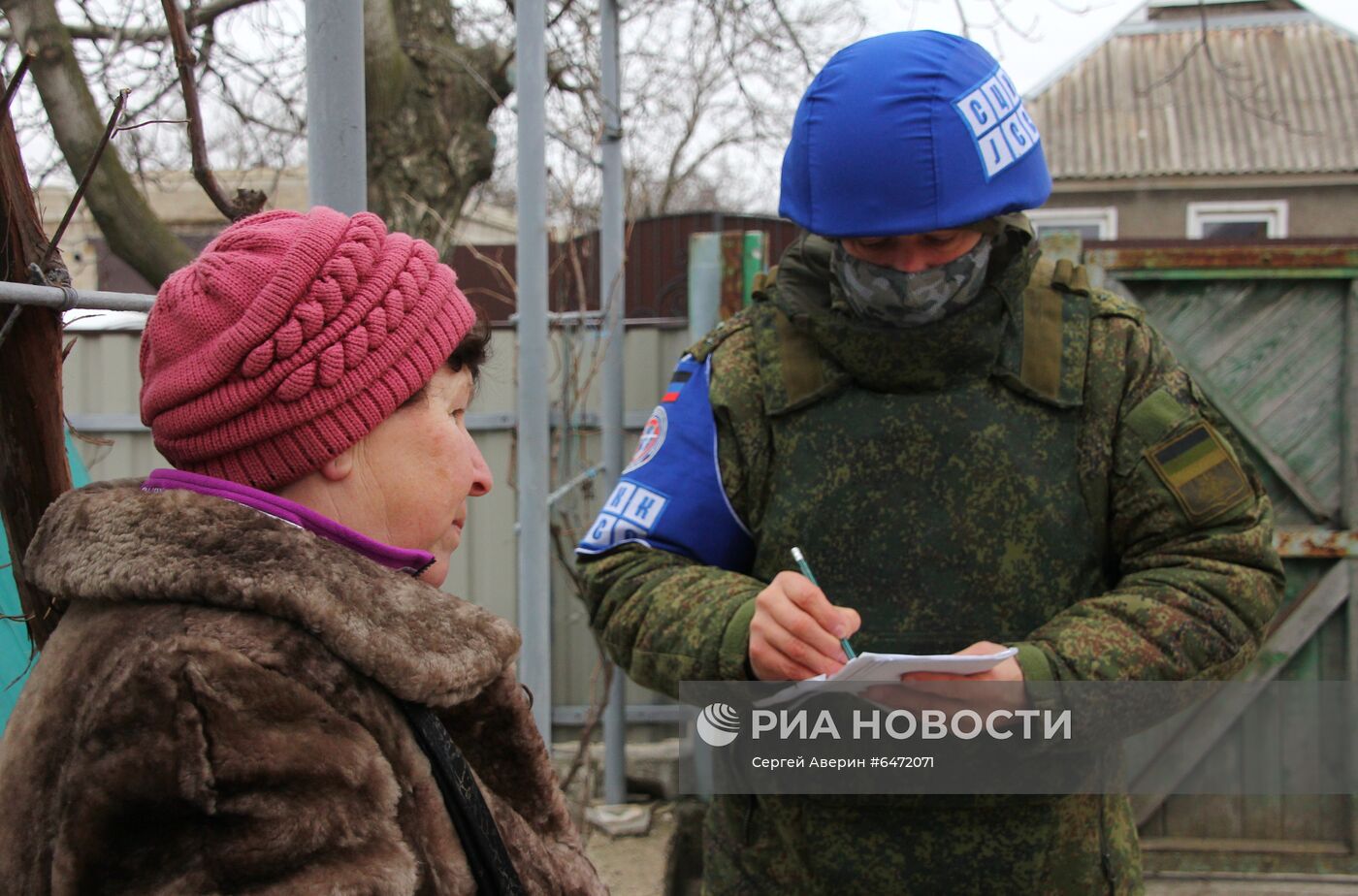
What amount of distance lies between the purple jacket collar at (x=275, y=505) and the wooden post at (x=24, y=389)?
9.1 inches

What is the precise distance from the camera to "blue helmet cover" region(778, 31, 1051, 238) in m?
1.68

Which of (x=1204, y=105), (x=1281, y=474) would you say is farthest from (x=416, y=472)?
(x=1204, y=105)

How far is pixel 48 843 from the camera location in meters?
0.95

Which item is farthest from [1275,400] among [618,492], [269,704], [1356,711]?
[269,704]

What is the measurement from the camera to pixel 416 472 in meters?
1.20

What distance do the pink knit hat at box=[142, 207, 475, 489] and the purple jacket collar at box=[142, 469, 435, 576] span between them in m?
0.03

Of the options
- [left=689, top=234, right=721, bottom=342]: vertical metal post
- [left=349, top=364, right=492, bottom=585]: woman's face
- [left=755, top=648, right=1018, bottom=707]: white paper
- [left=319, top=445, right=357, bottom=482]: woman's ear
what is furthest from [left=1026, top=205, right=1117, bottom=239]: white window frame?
[left=319, top=445, right=357, bottom=482]: woman's ear

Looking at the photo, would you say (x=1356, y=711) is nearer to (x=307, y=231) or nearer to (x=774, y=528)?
(x=774, y=528)

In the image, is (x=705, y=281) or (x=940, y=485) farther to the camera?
(x=705, y=281)

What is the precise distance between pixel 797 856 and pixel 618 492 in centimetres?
63

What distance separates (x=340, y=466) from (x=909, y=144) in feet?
3.16

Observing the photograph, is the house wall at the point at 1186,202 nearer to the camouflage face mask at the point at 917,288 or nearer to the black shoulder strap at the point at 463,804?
the camouflage face mask at the point at 917,288

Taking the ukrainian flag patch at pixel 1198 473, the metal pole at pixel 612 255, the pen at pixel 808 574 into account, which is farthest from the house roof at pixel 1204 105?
the pen at pixel 808 574

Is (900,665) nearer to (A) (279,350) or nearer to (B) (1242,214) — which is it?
(A) (279,350)
